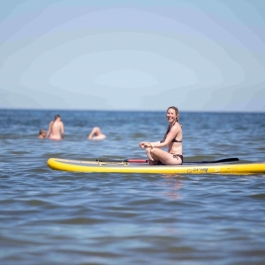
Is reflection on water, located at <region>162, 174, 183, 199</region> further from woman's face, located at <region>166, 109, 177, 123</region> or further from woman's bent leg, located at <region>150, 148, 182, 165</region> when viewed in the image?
woman's face, located at <region>166, 109, 177, 123</region>

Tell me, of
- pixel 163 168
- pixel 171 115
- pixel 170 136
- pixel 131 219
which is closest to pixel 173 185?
pixel 163 168

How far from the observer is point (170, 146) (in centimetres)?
1095

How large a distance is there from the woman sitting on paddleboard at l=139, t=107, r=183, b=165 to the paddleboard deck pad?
0.23 metres

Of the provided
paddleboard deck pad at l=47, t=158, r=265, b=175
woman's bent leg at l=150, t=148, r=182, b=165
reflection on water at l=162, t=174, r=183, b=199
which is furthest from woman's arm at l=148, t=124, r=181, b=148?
reflection on water at l=162, t=174, r=183, b=199

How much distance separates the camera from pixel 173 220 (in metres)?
6.81

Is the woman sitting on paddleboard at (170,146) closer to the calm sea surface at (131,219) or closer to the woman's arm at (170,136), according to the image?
the woman's arm at (170,136)

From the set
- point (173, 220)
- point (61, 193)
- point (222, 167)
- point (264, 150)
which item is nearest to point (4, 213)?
point (61, 193)

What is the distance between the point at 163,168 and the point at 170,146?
64cm

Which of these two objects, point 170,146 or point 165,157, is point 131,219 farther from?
point 170,146

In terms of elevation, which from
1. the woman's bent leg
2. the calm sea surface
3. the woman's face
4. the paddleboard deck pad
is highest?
the woman's face

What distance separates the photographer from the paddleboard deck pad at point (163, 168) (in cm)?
1052

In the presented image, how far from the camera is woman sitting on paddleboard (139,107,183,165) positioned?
412 inches

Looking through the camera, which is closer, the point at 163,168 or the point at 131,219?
the point at 131,219

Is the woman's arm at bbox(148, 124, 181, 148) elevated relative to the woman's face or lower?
lower
